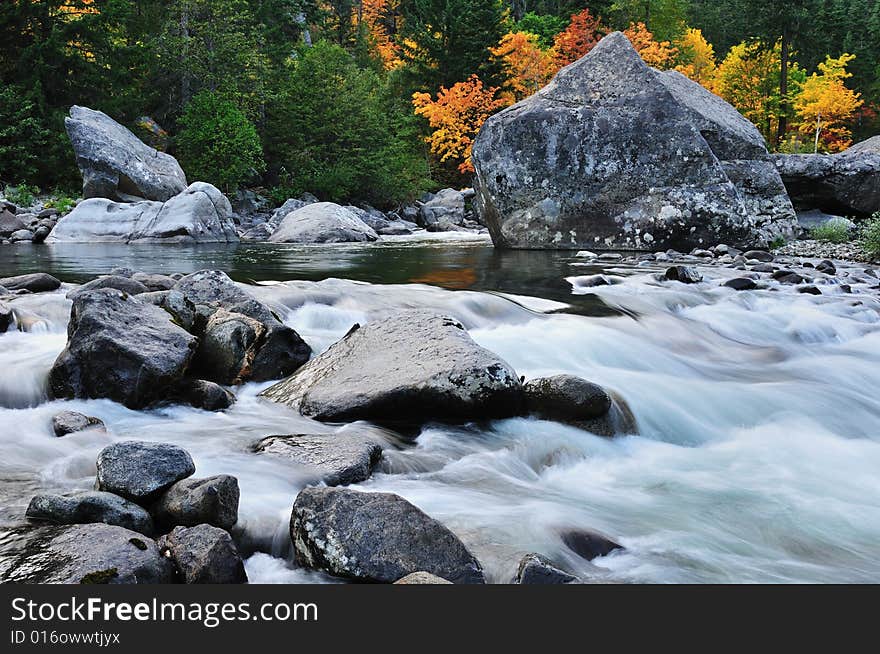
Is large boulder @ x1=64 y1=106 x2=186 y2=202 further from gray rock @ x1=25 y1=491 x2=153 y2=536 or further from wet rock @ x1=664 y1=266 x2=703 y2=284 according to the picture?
gray rock @ x1=25 y1=491 x2=153 y2=536

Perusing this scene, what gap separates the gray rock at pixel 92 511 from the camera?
253 cm

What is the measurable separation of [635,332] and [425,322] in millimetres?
2561

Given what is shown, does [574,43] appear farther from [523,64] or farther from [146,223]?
[146,223]

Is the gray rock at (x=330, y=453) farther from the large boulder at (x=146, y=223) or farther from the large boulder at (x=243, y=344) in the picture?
the large boulder at (x=146, y=223)

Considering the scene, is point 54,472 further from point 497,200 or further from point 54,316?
point 497,200

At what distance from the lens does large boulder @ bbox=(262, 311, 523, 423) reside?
4.15 m

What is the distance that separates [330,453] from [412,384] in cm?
83

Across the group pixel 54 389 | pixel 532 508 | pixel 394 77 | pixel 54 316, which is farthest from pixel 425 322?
pixel 394 77

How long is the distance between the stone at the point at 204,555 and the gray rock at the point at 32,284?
18.9 ft

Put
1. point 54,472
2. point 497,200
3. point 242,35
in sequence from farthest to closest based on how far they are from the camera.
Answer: point 242,35 → point 497,200 → point 54,472

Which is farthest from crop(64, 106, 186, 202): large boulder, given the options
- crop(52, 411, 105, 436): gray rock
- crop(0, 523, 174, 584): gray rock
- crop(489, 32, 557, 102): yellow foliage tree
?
crop(0, 523, 174, 584): gray rock

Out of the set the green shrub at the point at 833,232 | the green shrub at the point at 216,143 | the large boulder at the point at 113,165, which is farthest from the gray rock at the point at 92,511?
the green shrub at the point at 216,143

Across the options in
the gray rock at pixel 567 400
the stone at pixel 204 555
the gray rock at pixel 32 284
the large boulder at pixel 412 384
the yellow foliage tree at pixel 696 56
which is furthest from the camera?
the yellow foliage tree at pixel 696 56

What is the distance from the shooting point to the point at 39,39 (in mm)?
23438
